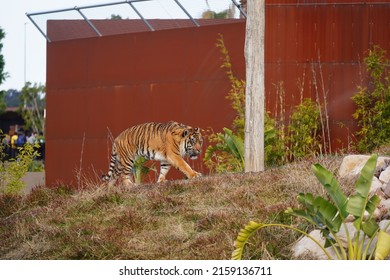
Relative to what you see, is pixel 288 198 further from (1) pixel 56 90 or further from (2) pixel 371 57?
(1) pixel 56 90

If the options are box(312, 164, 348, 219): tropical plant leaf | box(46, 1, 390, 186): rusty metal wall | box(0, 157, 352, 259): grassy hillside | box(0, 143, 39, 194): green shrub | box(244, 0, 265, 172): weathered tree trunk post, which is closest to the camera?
box(312, 164, 348, 219): tropical plant leaf

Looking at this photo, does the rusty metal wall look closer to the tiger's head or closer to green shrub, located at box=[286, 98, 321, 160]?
green shrub, located at box=[286, 98, 321, 160]

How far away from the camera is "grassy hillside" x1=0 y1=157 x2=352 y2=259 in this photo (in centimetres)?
1081

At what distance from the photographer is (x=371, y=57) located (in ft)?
57.6

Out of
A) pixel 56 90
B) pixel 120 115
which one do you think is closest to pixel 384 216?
pixel 120 115

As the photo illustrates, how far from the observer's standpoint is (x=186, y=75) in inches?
747

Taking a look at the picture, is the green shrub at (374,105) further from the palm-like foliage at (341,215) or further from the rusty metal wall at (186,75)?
the palm-like foliage at (341,215)

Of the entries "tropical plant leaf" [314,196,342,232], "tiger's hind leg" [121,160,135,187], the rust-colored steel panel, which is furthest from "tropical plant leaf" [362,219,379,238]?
the rust-colored steel panel

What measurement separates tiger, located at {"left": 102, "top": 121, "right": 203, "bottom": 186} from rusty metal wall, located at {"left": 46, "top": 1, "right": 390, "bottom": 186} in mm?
776

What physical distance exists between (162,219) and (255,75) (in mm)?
3295

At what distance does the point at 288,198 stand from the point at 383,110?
18.0ft

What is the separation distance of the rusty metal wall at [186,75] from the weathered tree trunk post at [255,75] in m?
3.17

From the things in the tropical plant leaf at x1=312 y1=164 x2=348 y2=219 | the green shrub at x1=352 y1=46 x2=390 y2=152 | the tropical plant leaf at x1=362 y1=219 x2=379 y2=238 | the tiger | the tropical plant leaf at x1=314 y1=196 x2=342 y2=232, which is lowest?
the tropical plant leaf at x1=362 y1=219 x2=379 y2=238

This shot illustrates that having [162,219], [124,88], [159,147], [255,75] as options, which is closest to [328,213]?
[162,219]
